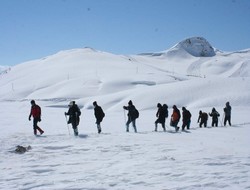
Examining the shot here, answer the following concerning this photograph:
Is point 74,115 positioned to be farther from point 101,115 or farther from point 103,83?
point 103,83

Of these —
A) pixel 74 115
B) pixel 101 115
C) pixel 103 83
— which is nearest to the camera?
pixel 74 115

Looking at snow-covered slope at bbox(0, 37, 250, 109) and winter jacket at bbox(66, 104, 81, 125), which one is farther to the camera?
snow-covered slope at bbox(0, 37, 250, 109)

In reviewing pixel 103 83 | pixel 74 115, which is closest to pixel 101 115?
pixel 74 115

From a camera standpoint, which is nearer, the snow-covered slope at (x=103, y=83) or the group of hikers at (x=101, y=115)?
the group of hikers at (x=101, y=115)

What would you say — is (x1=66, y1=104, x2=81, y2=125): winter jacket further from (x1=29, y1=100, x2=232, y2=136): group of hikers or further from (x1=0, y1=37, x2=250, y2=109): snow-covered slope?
(x1=0, y1=37, x2=250, y2=109): snow-covered slope

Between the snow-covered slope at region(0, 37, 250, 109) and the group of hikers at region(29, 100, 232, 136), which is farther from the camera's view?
the snow-covered slope at region(0, 37, 250, 109)

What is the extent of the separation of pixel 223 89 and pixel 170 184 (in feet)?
157

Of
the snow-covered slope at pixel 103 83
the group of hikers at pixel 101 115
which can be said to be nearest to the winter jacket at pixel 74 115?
the group of hikers at pixel 101 115

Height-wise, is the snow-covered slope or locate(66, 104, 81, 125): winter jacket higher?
the snow-covered slope

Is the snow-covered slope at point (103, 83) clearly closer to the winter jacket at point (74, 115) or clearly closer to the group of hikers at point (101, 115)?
the group of hikers at point (101, 115)

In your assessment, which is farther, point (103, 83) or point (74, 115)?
point (103, 83)

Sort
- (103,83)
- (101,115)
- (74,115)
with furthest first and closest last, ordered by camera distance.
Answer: (103,83) < (101,115) < (74,115)

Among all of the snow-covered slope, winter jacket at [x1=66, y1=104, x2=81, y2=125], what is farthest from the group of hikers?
the snow-covered slope

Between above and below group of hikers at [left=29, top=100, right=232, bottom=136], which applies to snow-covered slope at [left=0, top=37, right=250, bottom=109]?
above
